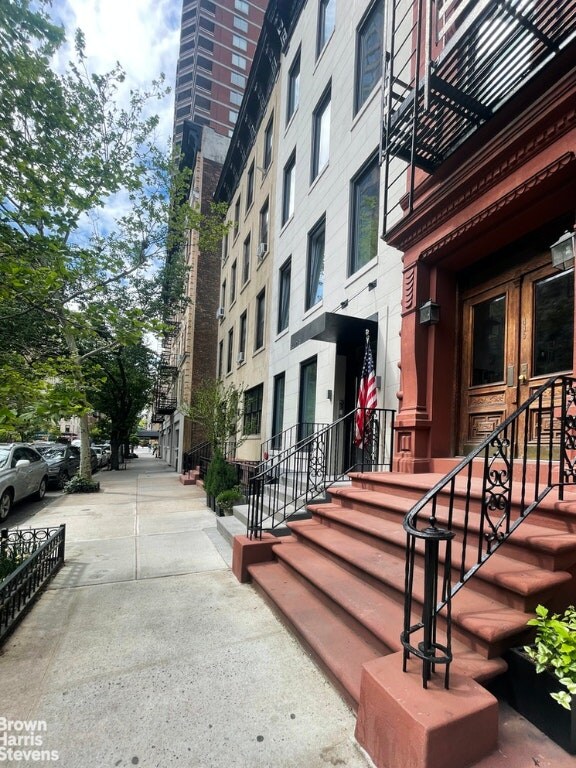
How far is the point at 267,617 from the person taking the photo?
11.4 ft

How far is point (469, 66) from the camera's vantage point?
3.86m

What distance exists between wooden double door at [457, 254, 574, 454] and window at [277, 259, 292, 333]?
6.79m

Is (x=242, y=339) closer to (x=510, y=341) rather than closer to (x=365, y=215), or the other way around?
(x=365, y=215)

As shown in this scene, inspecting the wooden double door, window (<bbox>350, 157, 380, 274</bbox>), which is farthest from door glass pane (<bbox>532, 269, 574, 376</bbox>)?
window (<bbox>350, 157, 380, 274</bbox>)

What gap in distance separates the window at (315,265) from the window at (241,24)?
5419 cm

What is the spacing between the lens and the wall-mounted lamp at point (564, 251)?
3.49 meters

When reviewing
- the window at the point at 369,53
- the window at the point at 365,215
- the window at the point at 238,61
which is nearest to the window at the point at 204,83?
the window at the point at 238,61

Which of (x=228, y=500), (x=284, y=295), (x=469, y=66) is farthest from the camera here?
(x=284, y=295)

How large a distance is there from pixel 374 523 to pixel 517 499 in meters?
1.37

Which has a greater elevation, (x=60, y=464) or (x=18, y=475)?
(x=18, y=475)

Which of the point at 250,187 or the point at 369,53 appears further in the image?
the point at 250,187

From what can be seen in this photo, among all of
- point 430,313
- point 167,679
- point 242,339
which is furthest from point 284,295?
point 167,679

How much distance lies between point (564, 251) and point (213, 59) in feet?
185

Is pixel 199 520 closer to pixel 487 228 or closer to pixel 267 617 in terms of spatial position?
pixel 267 617
